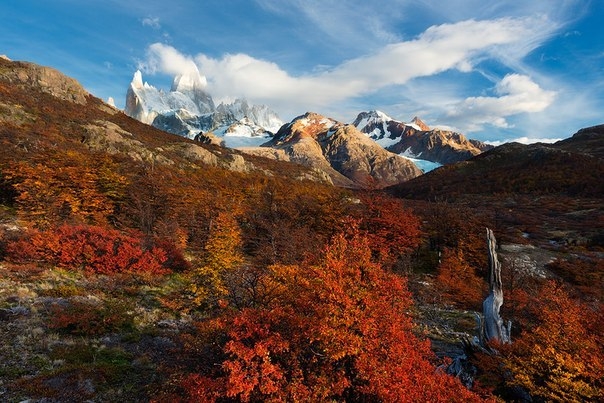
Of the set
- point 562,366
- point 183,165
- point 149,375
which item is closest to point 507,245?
point 562,366

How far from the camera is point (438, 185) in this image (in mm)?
143875

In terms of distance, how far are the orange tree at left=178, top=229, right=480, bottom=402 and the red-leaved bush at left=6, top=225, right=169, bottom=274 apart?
2224cm

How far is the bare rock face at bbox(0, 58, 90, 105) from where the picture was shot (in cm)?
10100

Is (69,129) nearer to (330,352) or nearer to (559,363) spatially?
(330,352)

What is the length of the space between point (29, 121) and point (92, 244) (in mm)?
60516

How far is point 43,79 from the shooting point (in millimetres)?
106500

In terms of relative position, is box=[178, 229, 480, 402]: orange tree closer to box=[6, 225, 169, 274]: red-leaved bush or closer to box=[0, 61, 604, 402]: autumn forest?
box=[0, 61, 604, 402]: autumn forest

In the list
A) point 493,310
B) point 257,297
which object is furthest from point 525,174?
point 257,297

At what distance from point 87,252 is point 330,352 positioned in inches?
1086

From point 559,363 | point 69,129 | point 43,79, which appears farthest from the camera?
point 43,79

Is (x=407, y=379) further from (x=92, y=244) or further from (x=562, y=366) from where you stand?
(x=92, y=244)

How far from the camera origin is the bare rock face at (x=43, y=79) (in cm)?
10100

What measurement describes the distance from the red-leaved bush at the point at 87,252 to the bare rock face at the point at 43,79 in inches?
3599

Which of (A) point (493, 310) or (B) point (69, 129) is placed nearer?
(A) point (493, 310)
